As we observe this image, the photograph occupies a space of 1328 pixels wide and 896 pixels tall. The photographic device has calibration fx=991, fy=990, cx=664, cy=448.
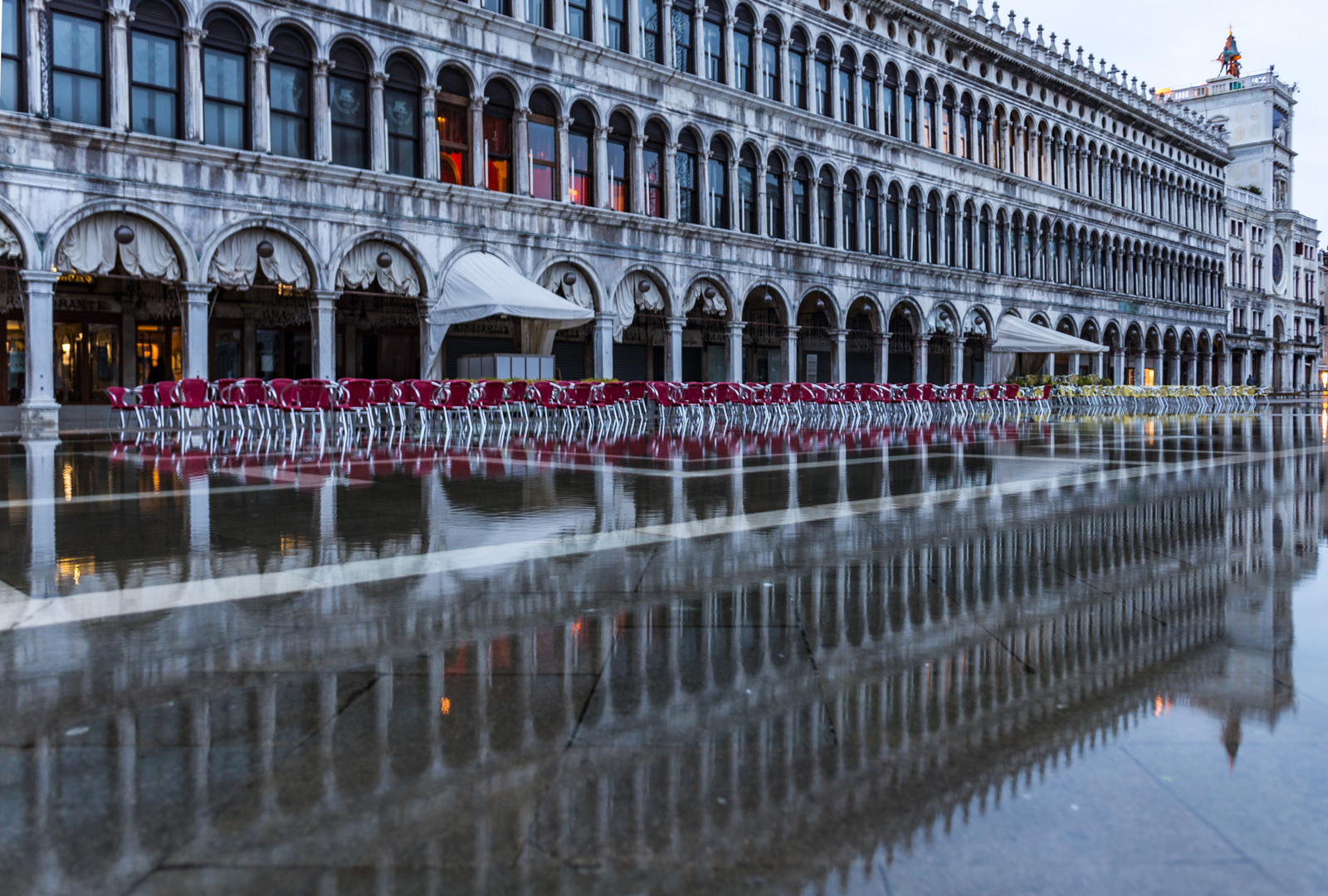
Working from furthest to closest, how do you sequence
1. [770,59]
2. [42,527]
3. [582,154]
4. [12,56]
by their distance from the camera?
1. [770,59]
2. [582,154]
3. [12,56]
4. [42,527]

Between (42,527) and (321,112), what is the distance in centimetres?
1748

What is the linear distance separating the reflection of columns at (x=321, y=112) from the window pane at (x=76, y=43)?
416 centimetres

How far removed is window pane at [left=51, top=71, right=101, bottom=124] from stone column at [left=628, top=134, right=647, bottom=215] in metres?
13.3

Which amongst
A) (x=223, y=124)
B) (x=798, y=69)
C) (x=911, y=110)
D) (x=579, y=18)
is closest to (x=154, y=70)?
(x=223, y=124)

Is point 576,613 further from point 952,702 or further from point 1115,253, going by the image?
point 1115,253

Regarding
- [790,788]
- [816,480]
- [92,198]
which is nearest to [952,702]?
[790,788]

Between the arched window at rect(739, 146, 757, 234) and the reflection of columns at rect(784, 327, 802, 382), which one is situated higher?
the arched window at rect(739, 146, 757, 234)

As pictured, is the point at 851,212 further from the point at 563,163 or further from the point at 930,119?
the point at 563,163

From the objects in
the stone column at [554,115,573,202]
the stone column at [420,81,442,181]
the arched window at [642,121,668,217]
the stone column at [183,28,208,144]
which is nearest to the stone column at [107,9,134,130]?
the stone column at [183,28,208,144]

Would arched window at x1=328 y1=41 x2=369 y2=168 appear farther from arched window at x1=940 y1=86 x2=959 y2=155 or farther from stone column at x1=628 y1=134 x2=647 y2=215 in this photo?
arched window at x1=940 y1=86 x2=959 y2=155

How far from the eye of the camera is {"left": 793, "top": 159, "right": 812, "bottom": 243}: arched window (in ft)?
108

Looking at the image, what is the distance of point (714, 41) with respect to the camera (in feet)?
99.0

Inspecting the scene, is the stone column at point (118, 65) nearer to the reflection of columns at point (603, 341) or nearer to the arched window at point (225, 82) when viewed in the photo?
the arched window at point (225, 82)

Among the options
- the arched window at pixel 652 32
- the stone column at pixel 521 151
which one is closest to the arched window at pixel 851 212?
the arched window at pixel 652 32
